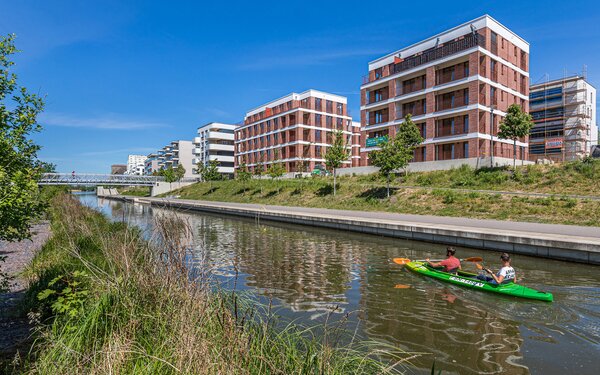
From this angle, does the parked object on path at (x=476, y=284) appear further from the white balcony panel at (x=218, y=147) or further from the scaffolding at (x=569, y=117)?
→ the white balcony panel at (x=218, y=147)

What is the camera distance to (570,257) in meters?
12.9

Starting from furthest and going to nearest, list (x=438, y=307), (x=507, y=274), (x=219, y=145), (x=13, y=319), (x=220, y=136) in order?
(x=220, y=136)
(x=219, y=145)
(x=507, y=274)
(x=438, y=307)
(x=13, y=319)

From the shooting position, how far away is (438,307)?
9.14m

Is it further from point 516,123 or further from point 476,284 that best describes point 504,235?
point 516,123

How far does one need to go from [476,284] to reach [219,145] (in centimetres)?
9314

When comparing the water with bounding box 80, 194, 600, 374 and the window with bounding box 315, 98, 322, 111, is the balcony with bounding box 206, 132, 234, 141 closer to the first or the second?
the window with bounding box 315, 98, 322, 111

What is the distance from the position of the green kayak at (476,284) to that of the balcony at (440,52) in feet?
112

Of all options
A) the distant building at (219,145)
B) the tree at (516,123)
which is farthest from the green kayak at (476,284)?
the distant building at (219,145)

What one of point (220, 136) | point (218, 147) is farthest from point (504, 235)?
point (220, 136)

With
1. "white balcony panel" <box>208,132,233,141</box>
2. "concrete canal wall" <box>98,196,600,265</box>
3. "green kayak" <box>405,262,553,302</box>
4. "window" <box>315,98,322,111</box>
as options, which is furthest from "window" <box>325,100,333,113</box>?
"green kayak" <box>405,262,553,302</box>

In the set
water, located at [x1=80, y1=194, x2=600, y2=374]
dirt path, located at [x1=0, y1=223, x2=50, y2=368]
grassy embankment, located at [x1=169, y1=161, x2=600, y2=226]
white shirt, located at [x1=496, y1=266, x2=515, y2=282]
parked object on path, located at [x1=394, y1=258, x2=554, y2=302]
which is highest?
grassy embankment, located at [x1=169, y1=161, x2=600, y2=226]

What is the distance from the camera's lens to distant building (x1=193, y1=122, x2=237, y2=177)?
96.9 meters

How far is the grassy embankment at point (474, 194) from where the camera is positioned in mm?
20105

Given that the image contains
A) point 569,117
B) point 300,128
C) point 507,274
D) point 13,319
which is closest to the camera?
point 13,319
